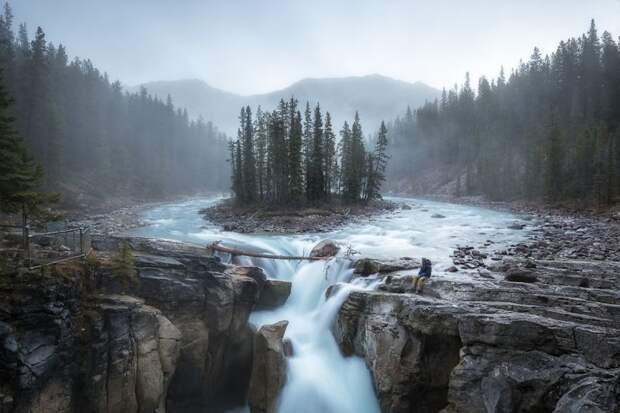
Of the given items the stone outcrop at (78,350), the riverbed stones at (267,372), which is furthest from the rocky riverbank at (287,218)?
the stone outcrop at (78,350)

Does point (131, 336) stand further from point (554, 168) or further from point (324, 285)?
point (554, 168)

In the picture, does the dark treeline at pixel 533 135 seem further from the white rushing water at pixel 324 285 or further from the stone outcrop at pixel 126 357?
the stone outcrop at pixel 126 357

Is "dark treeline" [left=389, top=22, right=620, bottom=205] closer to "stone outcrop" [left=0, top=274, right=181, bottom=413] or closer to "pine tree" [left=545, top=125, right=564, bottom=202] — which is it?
"pine tree" [left=545, top=125, right=564, bottom=202]

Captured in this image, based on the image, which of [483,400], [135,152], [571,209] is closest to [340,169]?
[571,209]

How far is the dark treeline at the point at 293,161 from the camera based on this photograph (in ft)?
163

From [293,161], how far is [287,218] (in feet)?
38.1

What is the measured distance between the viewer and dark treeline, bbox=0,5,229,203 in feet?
167

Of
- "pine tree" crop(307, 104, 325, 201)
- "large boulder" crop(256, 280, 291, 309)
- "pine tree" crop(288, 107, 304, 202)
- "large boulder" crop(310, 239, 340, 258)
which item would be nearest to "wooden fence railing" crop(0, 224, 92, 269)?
"large boulder" crop(256, 280, 291, 309)

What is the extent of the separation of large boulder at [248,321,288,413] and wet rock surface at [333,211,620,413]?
293cm

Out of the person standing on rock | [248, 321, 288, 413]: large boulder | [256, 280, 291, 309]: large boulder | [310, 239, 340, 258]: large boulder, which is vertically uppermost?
the person standing on rock

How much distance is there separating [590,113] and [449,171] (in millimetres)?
37684

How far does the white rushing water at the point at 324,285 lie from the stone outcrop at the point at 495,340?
3.12 feet

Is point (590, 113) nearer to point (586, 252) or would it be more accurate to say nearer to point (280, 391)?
point (586, 252)

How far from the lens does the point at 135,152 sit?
89.9 metres
